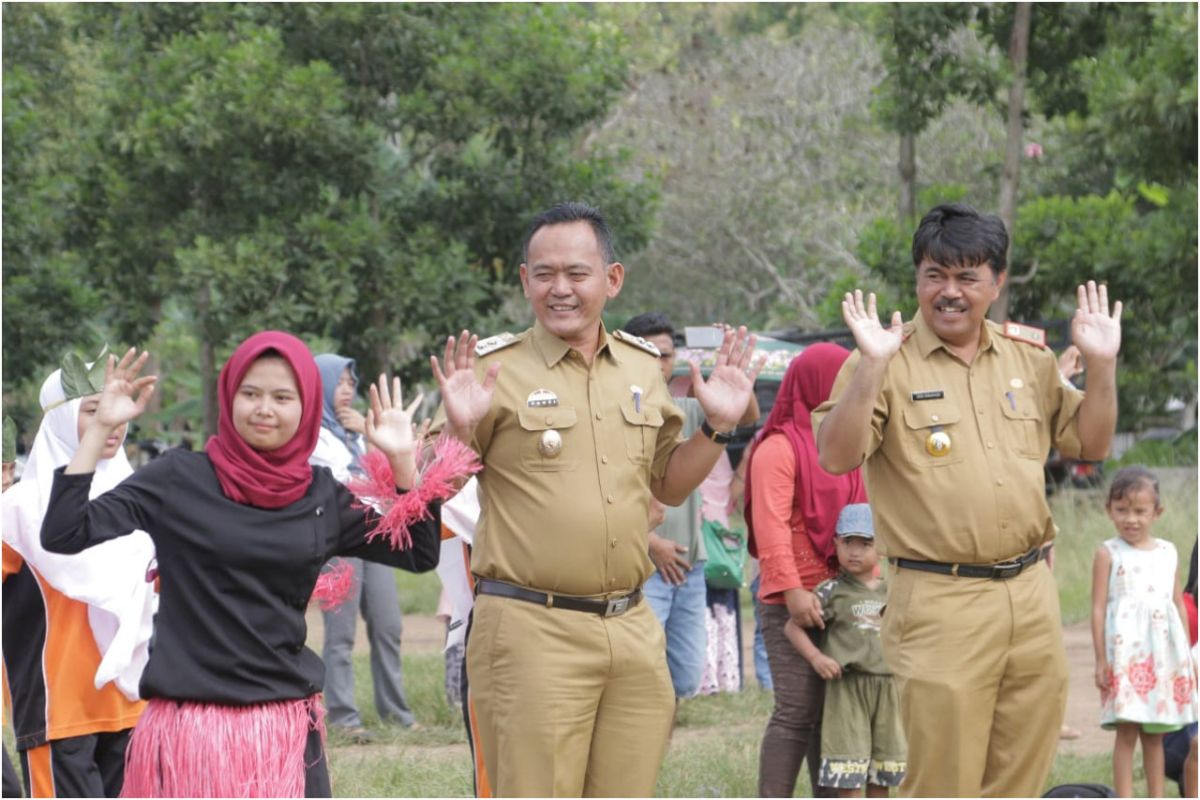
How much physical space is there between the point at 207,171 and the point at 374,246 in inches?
56.0

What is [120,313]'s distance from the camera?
13.8 m

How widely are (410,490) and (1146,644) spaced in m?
3.77

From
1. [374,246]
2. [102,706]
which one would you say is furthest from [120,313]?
[102,706]

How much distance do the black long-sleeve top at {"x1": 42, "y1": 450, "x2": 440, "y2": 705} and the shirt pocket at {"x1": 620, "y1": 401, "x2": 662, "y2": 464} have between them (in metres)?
0.84

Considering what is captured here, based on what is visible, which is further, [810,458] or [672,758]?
[672,758]

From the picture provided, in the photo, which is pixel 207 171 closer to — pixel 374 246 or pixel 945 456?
pixel 374 246

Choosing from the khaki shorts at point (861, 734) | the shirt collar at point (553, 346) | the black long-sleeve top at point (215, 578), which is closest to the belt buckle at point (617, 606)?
the shirt collar at point (553, 346)

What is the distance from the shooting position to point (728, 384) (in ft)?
14.5

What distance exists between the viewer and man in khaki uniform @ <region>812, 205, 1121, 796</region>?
4555 millimetres

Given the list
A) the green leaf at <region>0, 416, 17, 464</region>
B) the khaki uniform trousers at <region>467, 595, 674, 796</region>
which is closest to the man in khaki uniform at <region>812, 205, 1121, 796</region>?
the khaki uniform trousers at <region>467, 595, 674, 796</region>

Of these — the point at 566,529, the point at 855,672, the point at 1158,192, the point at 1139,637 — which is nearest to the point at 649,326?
the point at 855,672

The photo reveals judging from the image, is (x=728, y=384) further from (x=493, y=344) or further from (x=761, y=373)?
(x=761, y=373)

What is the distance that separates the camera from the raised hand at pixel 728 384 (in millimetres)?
4379

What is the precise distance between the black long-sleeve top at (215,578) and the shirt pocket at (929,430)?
164cm
